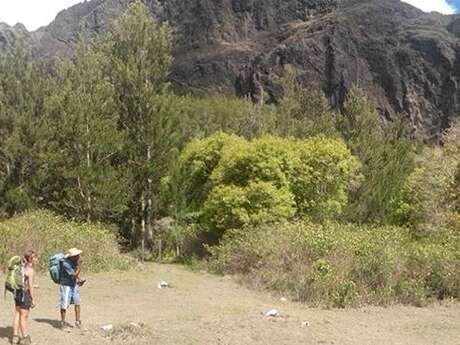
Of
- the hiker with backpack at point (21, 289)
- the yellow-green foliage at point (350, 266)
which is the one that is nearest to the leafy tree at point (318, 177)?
the yellow-green foliage at point (350, 266)

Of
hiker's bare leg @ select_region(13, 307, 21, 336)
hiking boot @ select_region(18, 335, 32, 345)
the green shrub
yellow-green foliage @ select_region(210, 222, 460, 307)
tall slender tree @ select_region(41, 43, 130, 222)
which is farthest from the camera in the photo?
tall slender tree @ select_region(41, 43, 130, 222)

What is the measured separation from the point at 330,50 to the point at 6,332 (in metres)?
101

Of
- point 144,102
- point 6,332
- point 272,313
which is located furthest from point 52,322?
point 144,102

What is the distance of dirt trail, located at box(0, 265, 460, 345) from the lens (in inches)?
511

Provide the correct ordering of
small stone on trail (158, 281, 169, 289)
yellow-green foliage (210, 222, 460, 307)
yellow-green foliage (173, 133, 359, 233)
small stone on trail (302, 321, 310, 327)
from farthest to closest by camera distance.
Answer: yellow-green foliage (173, 133, 359, 233), small stone on trail (158, 281, 169, 289), yellow-green foliage (210, 222, 460, 307), small stone on trail (302, 321, 310, 327)

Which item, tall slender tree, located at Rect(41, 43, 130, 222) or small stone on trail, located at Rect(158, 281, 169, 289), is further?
tall slender tree, located at Rect(41, 43, 130, 222)

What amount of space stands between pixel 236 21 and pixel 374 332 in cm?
12028

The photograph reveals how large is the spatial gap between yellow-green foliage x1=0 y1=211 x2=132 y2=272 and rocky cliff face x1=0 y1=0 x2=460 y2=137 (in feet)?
242

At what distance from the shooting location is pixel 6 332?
41.4 ft

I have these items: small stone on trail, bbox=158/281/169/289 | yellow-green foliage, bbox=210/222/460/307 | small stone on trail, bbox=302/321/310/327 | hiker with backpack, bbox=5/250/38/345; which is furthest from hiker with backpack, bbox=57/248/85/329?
yellow-green foliage, bbox=210/222/460/307

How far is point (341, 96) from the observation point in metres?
104

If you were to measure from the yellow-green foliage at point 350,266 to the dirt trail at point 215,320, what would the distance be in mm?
686

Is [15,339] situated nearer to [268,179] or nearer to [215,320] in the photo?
[215,320]

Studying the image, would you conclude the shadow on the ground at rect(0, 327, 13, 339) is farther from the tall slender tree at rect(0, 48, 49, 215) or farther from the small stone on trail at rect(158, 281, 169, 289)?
the tall slender tree at rect(0, 48, 49, 215)
